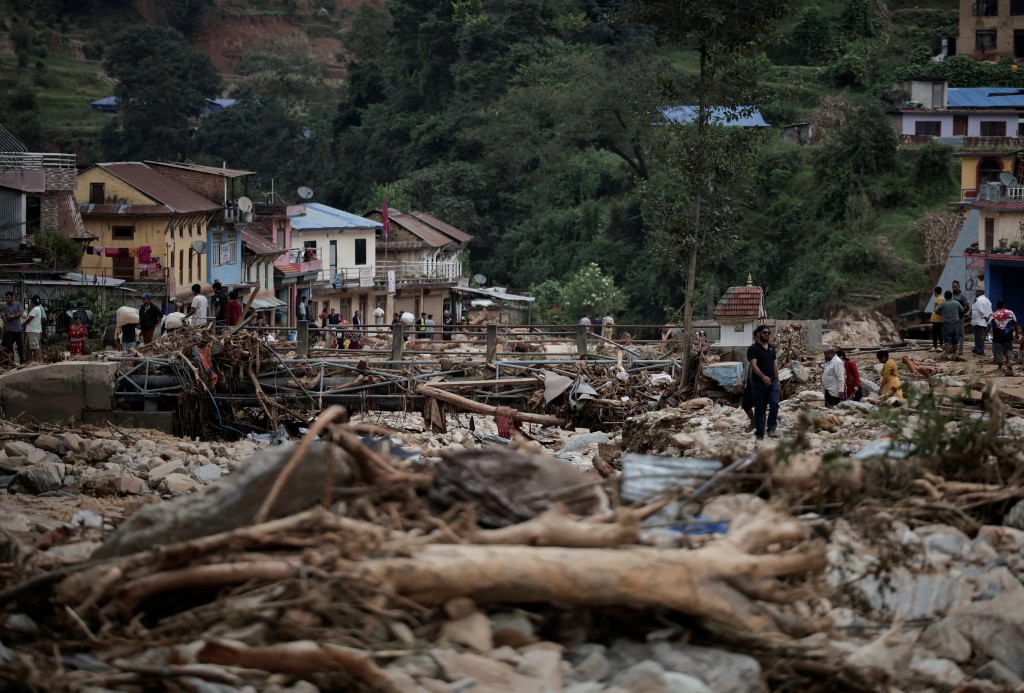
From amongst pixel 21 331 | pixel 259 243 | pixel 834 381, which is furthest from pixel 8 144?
pixel 834 381

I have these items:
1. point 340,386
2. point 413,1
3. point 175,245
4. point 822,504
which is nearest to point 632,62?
point 413,1

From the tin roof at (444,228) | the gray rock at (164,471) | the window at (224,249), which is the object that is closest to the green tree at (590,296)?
the tin roof at (444,228)

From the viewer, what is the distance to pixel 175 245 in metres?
43.2

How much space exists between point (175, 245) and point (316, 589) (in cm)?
3743

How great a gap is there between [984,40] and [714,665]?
2393 inches

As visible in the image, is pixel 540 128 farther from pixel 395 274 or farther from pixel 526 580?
pixel 526 580

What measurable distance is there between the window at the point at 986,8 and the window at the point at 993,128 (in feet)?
37.4

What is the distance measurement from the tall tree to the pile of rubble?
11767 millimetres

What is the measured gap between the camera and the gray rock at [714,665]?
7.13 metres

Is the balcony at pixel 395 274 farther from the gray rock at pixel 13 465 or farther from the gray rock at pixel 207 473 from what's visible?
the gray rock at pixel 13 465

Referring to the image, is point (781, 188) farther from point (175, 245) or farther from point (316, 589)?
point (316, 589)

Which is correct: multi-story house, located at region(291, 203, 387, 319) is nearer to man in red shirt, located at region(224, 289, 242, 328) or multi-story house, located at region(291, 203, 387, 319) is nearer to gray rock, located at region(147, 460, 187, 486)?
man in red shirt, located at region(224, 289, 242, 328)

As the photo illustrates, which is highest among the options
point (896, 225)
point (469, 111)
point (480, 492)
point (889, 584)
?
point (469, 111)

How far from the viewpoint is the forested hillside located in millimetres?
52656
